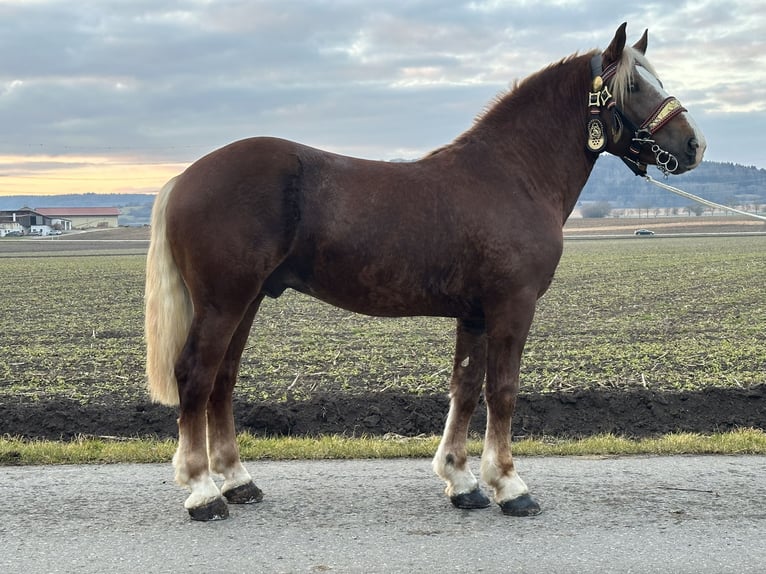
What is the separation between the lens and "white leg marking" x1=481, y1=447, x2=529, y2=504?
4.68 m

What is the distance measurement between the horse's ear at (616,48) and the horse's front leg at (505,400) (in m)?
1.68

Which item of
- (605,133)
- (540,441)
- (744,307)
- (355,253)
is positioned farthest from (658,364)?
(744,307)

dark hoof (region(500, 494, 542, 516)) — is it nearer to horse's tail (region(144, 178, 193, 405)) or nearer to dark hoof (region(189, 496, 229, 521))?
dark hoof (region(189, 496, 229, 521))

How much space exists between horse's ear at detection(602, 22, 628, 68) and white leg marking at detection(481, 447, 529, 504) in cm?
267

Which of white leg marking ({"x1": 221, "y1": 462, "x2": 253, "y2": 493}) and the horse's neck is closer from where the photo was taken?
white leg marking ({"x1": 221, "y1": 462, "x2": 253, "y2": 493})

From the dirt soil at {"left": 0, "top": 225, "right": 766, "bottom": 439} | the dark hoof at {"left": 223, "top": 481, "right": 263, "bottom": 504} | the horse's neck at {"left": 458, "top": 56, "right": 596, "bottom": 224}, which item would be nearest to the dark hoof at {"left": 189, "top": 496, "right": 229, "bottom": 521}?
the dark hoof at {"left": 223, "top": 481, "right": 263, "bottom": 504}

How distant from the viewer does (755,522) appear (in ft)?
14.2

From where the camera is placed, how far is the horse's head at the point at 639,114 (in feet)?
16.4

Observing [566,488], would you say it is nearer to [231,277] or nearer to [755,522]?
[755,522]

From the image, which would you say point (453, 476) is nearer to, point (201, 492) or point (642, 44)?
point (201, 492)

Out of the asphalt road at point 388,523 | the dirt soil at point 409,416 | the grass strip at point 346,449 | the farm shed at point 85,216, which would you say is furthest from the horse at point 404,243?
the farm shed at point 85,216

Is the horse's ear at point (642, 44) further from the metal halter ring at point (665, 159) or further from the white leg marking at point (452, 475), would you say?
the white leg marking at point (452, 475)

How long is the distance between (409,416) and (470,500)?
2628mm

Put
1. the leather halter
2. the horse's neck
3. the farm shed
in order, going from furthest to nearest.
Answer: the farm shed → the horse's neck → the leather halter
